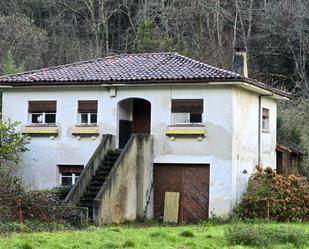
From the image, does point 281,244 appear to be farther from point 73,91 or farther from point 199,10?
point 199,10

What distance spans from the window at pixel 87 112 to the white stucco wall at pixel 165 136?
0.56ft

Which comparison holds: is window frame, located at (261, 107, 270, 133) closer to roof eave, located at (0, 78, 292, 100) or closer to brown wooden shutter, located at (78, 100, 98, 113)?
roof eave, located at (0, 78, 292, 100)

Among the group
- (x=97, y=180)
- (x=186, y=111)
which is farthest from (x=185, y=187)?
(x=97, y=180)

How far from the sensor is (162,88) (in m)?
29.0

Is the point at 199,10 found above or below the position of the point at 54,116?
above

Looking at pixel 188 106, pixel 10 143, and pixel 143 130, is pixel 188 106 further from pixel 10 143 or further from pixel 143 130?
pixel 10 143

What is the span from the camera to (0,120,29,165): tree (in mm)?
28453

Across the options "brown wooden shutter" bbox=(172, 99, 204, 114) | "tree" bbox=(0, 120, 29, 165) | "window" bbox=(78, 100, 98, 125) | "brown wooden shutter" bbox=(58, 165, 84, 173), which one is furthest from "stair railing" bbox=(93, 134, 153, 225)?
"tree" bbox=(0, 120, 29, 165)

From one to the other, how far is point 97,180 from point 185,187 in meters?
3.87

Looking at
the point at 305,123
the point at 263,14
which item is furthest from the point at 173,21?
the point at 305,123

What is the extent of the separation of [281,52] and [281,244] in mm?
34757

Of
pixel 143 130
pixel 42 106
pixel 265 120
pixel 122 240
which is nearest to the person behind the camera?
pixel 122 240

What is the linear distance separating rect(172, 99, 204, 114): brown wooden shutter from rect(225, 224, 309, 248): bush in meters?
10.4

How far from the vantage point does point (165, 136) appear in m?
28.9
